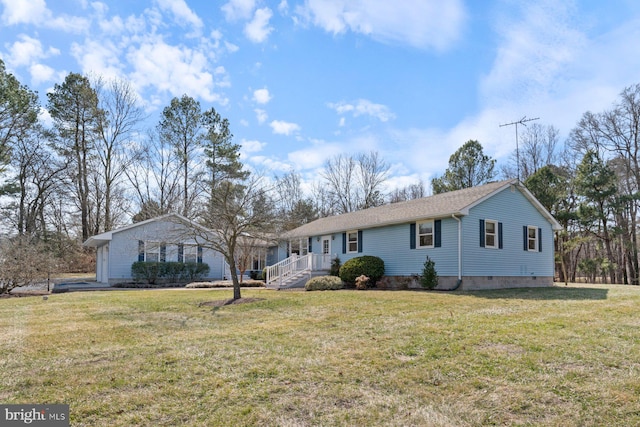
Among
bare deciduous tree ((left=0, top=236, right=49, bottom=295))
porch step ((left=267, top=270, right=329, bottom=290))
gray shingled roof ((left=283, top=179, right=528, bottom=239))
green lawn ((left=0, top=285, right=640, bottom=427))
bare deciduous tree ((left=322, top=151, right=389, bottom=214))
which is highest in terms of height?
bare deciduous tree ((left=322, top=151, right=389, bottom=214))

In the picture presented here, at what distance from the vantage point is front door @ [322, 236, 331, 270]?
70.8 feet

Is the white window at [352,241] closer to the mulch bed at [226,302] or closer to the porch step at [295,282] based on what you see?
the porch step at [295,282]

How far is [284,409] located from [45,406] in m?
2.28

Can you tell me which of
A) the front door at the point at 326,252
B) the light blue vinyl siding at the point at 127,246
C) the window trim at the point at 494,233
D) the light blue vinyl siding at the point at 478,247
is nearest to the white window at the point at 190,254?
the light blue vinyl siding at the point at 127,246

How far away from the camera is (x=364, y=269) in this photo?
17562mm

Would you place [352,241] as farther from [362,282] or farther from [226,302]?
[226,302]

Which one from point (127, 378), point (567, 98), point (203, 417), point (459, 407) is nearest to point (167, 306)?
point (127, 378)

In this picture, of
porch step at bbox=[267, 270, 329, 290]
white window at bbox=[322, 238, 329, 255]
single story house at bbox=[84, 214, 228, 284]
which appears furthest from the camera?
single story house at bbox=[84, 214, 228, 284]

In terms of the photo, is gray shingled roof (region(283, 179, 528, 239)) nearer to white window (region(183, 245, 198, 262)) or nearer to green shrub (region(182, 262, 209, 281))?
green shrub (region(182, 262, 209, 281))

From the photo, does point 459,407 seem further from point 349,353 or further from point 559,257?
point 559,257

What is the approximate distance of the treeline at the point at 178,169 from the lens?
86.9ft

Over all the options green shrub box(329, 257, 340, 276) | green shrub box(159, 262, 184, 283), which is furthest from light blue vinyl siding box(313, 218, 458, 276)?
green shrub box(159, 262, 184, 283)

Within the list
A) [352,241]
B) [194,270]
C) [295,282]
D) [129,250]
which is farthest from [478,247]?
[129,250]

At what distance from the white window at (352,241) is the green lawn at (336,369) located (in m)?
11.3
